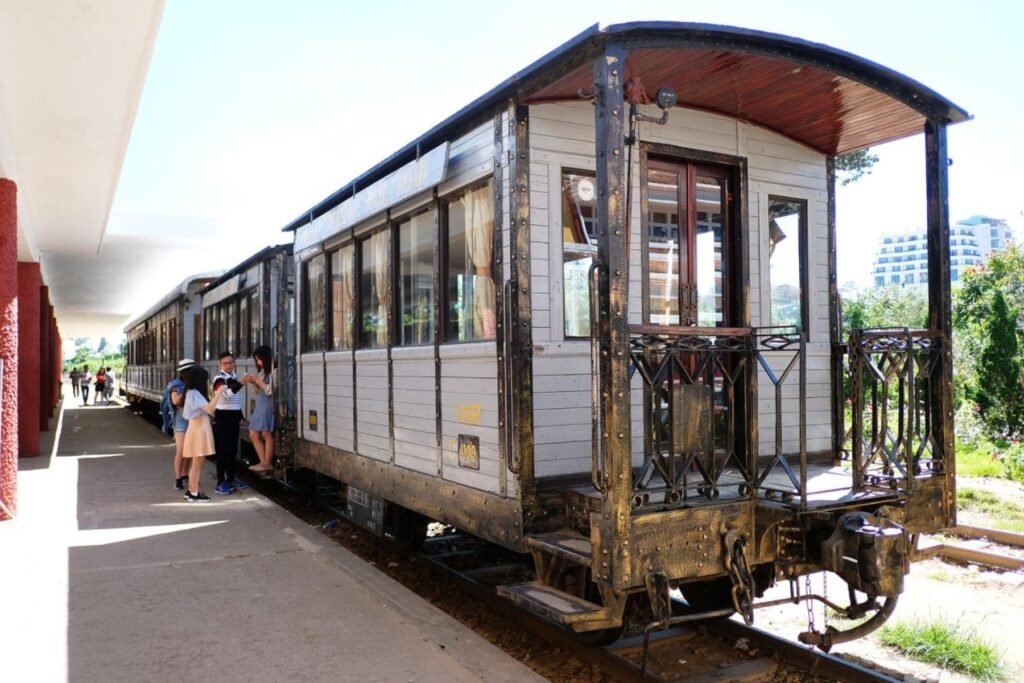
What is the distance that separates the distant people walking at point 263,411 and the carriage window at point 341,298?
1.97 m

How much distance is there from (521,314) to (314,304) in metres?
4.33

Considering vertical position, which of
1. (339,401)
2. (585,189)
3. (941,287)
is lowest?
(339,401)

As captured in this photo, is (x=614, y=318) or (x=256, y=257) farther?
(x=256, y=257)

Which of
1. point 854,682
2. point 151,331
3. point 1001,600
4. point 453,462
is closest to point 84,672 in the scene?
point 453,462

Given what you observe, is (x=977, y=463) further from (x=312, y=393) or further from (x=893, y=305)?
(x=893, y=305)

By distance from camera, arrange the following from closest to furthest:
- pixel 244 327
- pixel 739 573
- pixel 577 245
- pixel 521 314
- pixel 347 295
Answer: pixel 739 573
pixel 521 314
pixel 577 245
pixel 347 295
pixel 244 327

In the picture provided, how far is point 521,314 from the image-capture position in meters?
4.46

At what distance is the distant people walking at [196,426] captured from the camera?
8.70m

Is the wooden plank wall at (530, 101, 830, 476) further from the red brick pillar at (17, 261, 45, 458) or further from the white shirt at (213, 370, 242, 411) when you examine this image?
the red brick pillar at (17, 261, 45, 458)

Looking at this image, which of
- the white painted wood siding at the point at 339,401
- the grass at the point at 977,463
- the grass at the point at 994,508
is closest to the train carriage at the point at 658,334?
the white painted wood siding at the point at 339,401

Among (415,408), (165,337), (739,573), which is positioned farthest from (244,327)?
(739,573)

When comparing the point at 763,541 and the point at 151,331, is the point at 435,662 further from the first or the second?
the point at 151,331

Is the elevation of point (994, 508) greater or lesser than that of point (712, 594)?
lesser

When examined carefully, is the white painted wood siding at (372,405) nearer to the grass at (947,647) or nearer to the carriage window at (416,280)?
the carriage window at (416,280)
